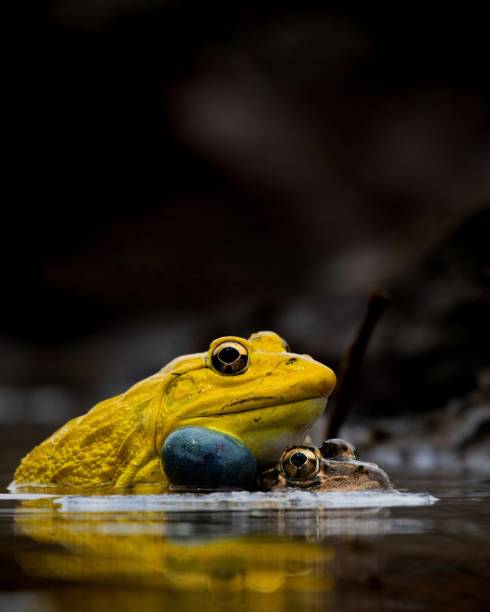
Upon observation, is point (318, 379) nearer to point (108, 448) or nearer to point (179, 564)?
point (108, 448)

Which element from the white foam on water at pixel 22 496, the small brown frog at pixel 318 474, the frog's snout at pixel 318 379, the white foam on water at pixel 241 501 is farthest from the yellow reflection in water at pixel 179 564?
the frog's snout at pixel 318 379

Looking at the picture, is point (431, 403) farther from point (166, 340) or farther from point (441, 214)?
point (166, 340)

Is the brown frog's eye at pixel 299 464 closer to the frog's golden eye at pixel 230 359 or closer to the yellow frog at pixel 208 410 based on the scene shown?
the yellow frog at pixel 208 410

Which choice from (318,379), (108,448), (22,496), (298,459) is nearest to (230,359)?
(318,379)

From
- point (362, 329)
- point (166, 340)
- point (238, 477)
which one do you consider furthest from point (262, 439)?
point (166, 340)

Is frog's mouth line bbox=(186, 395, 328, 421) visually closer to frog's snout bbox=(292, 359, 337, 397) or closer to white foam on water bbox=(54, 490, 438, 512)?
frog's snout bbox=(292, 359, 337, 397)
